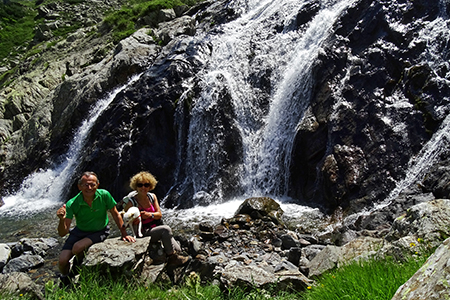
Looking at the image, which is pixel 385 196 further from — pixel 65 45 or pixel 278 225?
pixel 65 45

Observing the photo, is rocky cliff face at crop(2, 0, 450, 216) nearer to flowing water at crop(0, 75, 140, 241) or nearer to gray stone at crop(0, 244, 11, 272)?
flowing water at crop(0, 75, 140, 241)

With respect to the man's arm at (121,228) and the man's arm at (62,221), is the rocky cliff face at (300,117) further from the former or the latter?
the man's arm at (62,221)

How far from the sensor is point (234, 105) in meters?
16.7

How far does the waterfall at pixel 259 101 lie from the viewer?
14.7 m

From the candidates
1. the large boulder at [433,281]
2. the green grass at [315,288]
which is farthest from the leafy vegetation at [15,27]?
the large boulder at [433,281]

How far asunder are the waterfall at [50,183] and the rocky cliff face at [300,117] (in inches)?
30.4

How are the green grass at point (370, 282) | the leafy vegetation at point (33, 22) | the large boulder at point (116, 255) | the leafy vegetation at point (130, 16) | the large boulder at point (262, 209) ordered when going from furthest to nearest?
the leafy vegetation at point (33, 22), the leafy vegetation at point (130, 16), the large boulder at point (262, 209), the large boulder at point (116, 255), the green grass at point (370, 282)

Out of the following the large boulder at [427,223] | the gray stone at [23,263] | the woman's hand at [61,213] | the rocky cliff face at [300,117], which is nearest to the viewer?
the large boulder at [427,223]

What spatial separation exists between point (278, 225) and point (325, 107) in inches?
229

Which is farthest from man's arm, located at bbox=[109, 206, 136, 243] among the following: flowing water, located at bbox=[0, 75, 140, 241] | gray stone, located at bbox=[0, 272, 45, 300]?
flowing water, located at bbox=[0, 75, 140, 241]

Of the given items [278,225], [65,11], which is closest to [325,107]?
[278,225]

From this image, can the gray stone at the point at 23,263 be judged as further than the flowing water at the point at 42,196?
No

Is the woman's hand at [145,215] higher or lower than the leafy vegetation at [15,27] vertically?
lower

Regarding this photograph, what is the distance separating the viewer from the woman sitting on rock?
6016mm
